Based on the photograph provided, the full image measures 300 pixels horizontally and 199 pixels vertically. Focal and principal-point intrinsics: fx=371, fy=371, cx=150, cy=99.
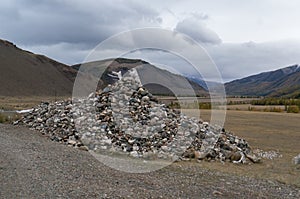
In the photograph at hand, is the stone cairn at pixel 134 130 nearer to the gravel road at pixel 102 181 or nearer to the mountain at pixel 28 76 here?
the gravel road at pixel 102 181

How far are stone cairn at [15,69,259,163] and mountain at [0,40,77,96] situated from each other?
79.9 m

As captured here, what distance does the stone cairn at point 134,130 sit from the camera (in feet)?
41.8

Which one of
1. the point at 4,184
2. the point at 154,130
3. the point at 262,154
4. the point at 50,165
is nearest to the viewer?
the point at 4,184

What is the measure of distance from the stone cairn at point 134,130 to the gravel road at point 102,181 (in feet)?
4.92

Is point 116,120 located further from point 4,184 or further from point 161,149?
point 4,184

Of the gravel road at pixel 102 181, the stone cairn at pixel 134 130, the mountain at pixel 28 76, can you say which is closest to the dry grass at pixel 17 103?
the mountain at pixel 28 76

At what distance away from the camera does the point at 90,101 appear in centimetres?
1641

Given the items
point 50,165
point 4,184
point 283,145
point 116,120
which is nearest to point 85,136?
point 116,120

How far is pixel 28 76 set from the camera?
110m

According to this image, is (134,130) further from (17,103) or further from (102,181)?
(17,103)

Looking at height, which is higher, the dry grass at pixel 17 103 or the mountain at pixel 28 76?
the mountain at pixel 28 76

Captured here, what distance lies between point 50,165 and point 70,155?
1.82 metres

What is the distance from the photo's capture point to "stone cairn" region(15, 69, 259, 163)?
1274cm

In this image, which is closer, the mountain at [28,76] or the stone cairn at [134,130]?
the stone cairn at [134,130]
